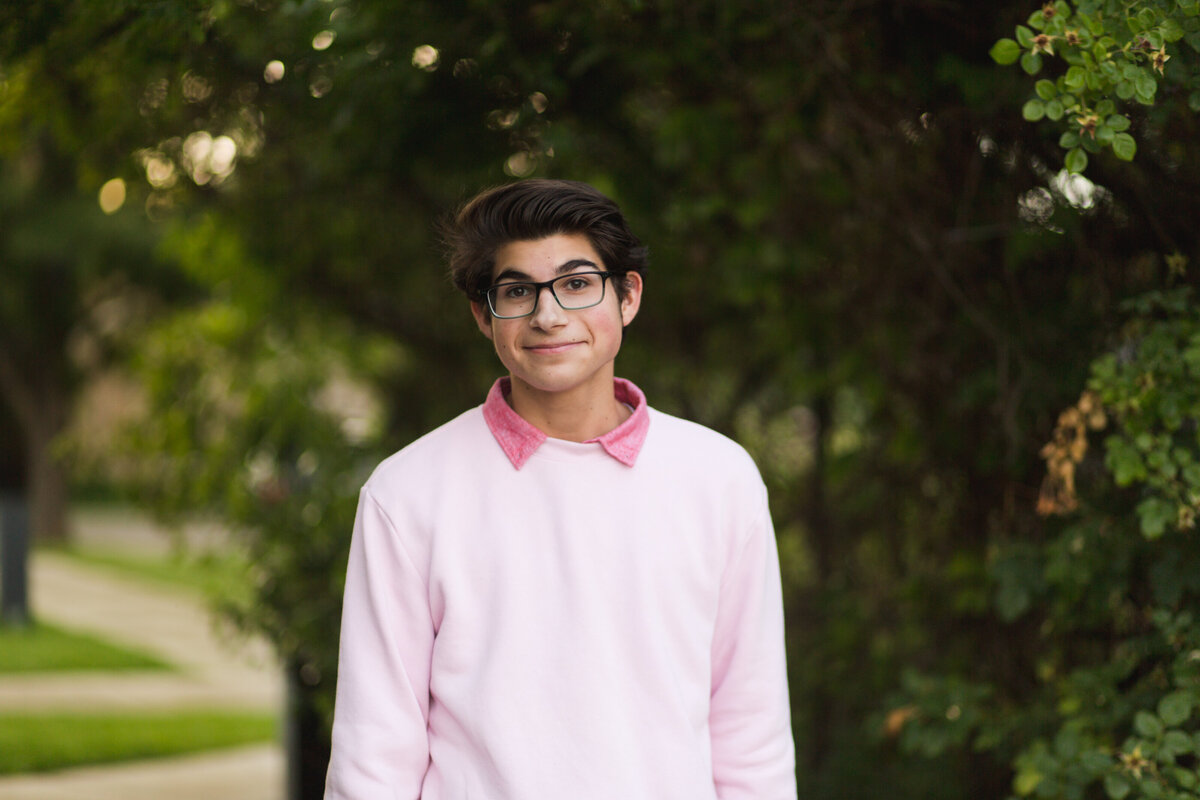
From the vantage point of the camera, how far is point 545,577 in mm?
1715

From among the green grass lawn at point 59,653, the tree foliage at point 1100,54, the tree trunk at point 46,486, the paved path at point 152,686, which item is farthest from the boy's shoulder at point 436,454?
the tree trunk at point 46,486

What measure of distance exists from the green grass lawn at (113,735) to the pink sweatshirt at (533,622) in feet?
13.3

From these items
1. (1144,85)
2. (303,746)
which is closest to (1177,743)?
(1144,85)

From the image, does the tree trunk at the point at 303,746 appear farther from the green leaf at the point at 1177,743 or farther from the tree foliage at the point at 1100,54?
the tree foliage at the point at 1100,54

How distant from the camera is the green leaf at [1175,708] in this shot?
6.57 feet

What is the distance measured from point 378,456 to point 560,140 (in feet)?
5.05

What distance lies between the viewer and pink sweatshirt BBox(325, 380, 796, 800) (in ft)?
5.51

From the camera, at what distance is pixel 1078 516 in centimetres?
254

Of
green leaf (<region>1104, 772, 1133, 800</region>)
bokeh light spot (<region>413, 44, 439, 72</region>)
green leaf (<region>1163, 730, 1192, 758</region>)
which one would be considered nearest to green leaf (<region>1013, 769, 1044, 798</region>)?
green leaf (<region>1104, 772, 1133, 800</region>)

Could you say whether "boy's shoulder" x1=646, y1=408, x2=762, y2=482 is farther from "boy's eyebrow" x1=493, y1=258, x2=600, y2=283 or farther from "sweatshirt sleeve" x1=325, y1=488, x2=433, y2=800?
"sweatshirt sleeve" x1=325, y1=488, x2=433, y2=800

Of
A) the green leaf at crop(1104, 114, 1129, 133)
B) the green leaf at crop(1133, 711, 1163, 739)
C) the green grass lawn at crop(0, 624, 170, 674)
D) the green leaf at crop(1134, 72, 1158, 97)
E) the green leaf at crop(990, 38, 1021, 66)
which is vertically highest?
the green leaf at crop(990, 38, 1021, 66)

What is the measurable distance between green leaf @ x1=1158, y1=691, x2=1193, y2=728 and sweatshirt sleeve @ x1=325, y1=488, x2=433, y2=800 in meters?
1.30

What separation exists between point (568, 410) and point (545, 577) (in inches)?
10.7

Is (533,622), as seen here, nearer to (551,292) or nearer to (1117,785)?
(551,292)
